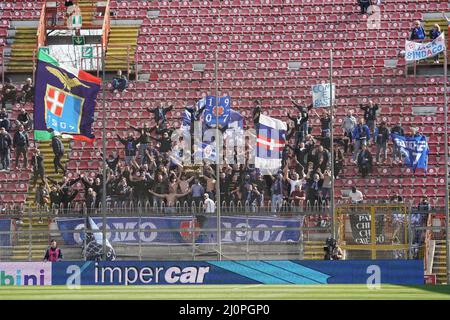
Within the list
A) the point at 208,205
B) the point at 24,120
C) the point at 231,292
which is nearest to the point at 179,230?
A: the point at 208,205

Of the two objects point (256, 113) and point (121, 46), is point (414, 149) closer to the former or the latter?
point (256, 113)

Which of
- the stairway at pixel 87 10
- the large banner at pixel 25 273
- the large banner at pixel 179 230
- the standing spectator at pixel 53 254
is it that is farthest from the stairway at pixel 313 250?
the stairway at pixel 87 10

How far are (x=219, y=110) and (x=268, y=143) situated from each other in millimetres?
1750

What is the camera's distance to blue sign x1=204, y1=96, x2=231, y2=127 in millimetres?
44406

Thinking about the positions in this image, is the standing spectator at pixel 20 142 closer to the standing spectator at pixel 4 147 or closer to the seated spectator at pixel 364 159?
the standing spectator at pixel 4 147

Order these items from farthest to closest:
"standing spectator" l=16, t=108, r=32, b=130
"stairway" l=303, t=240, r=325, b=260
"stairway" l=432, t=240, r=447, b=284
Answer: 1. "standing spectator" l=16, t=108, r=32, b=130
2. "stairway" l=432, t=240, r=447, b=284
3. "stairway" l=303, t=240, r=325, b=260

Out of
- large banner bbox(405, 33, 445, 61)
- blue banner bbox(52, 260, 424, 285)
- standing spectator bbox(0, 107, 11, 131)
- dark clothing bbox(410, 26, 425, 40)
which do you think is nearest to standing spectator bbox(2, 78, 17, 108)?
standing spectator bbox(0, 107, 11, 131)

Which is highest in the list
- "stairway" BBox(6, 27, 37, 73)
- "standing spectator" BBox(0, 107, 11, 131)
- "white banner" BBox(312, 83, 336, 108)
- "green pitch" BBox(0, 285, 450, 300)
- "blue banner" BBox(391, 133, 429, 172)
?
"stairway" BBox(6, 27, 37, 73)

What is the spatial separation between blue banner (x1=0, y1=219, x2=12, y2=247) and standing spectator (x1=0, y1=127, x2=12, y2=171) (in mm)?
4793

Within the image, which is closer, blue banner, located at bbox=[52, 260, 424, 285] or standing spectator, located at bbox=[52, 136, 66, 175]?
blue banner, located at bbox=[52, 260, 424, 285]

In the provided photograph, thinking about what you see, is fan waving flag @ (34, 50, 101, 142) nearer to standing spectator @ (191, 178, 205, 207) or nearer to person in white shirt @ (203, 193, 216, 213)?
person in white shirt @ (203, 193, 216, 213)

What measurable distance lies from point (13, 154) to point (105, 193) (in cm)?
751
